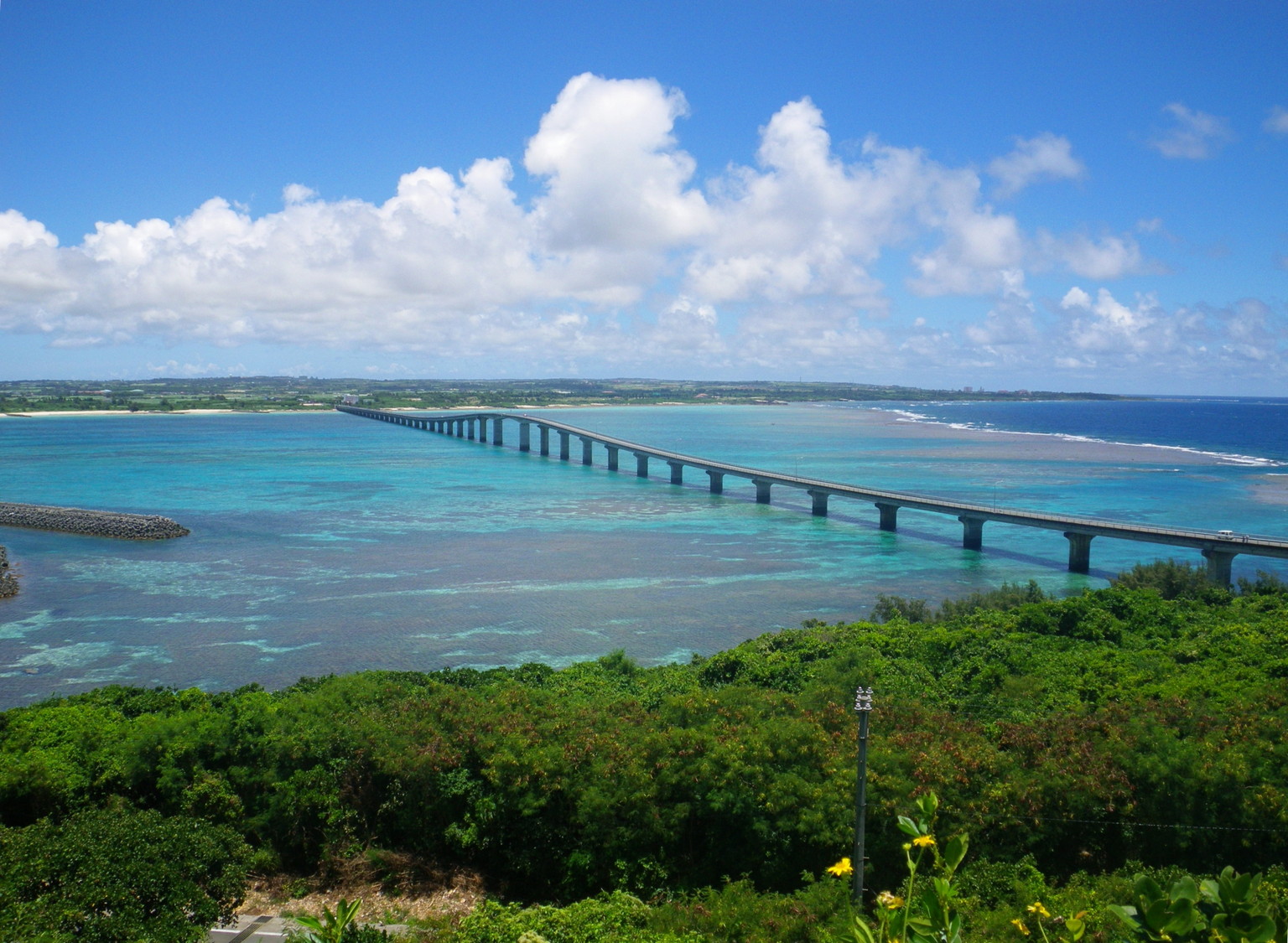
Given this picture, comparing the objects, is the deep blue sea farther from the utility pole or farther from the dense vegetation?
the utility pole

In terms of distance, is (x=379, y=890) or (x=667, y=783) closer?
(x=379, y=890)

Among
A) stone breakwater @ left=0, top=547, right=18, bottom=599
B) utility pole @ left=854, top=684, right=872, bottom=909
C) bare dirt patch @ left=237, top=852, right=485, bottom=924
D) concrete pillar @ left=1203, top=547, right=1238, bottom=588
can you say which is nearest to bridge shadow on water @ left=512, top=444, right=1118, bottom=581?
concrete pillar @ left=1203, top=547, right=1238, bottom=588

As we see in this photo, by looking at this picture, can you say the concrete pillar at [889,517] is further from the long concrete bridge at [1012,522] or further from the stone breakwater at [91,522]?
the stone breakwater at [91,522]

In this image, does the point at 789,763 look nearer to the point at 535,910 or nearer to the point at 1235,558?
the point at 535,910

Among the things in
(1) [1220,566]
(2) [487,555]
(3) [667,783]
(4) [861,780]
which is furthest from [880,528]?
(4) [861,780]

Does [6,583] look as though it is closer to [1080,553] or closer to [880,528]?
[880,528]

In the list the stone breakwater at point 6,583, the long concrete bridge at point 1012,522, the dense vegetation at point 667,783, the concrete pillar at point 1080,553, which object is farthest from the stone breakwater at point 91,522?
the concrete pillar at point 1080,553

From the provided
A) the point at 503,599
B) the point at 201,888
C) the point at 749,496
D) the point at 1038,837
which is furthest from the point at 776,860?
the point at 749,496
